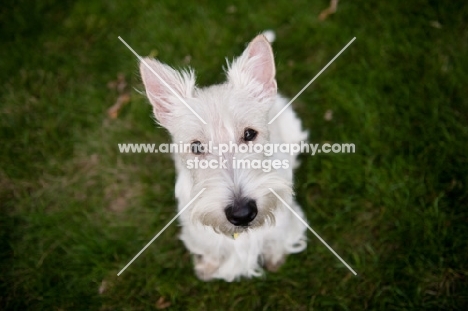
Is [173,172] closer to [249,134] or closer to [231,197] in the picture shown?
[249,134]

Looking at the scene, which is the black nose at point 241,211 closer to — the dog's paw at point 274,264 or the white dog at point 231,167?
the white dog at point 231,167

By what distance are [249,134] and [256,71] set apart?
0.51m

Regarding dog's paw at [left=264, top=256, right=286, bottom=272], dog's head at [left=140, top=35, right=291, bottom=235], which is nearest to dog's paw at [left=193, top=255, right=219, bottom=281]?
dog's paw at [left=264, top=256, right=286, bottom=272]

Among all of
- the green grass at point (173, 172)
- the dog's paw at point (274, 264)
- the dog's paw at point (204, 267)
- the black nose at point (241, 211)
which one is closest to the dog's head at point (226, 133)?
the black nose at point (241, 211)

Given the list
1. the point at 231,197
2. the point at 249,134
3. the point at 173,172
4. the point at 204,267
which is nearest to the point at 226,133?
the point at 249,134

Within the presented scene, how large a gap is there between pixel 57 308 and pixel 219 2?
403cm

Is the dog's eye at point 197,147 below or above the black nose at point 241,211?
above

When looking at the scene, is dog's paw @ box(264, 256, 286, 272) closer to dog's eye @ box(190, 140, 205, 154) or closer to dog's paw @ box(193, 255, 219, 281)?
dog's paw @ box(193, 255, 219, 281)

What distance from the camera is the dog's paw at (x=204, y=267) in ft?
12.0

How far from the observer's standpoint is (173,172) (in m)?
4.37

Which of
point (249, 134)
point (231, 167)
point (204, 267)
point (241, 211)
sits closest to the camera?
point (241, 211)

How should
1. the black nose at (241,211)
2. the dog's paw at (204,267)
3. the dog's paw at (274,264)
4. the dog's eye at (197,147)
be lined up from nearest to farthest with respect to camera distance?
the black nose at (241,211)
the dog's eye at (197,147)
the dog's paw at (204,267)
the dog's paw at (274,264)

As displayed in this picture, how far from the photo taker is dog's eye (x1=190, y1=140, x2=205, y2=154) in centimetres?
290

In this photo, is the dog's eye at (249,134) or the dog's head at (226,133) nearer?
the dog's head at (226,133)
